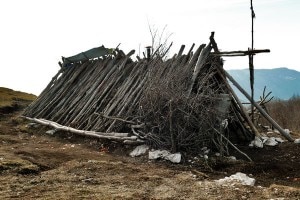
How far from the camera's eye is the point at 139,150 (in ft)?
25.0

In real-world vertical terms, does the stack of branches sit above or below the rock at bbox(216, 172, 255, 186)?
above

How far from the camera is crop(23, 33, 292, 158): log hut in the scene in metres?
7.41

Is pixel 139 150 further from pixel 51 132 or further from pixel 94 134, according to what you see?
pixel 51 132

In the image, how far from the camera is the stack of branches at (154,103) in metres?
7.40

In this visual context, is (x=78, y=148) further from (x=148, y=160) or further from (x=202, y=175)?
(x=202, y=175)

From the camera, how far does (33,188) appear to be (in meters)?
4.95

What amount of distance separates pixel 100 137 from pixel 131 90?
4.96 feet

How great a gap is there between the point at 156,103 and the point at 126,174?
7.31 ft

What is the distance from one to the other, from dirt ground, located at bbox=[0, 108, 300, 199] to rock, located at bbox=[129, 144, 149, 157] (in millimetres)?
158

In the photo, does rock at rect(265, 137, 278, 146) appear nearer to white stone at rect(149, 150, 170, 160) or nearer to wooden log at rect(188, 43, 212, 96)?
wooden log at rect(188, 43, 212, 96)

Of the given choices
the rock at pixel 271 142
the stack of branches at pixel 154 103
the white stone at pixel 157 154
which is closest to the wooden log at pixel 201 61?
the stack of branches at pixel 154 103

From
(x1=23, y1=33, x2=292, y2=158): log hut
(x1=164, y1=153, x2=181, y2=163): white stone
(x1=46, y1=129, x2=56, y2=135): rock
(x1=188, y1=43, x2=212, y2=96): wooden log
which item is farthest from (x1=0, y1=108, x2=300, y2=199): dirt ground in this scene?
(x1=188, y1=43, x2=212, y2=96): wooden log

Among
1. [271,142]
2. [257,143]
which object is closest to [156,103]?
[257,143]

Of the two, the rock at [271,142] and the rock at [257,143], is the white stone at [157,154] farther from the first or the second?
the rock at [271,142]
